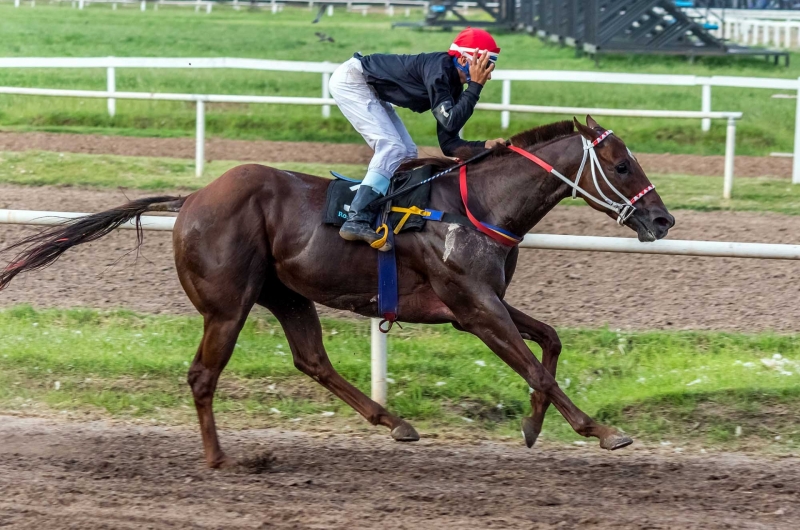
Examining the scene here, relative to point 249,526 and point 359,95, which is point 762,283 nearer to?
point 359,95

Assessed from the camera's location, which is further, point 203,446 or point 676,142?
point 676,142

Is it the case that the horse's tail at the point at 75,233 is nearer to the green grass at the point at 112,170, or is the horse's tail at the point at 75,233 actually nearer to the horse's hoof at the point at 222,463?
the horse's hoof at the point at 222,463

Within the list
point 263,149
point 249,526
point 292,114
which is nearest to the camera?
point 249,526

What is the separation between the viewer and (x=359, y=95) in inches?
219

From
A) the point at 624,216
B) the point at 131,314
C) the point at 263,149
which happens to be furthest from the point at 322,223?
the point at 263,149

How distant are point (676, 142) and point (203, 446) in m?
10.9

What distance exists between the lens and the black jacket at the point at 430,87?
16.7ft

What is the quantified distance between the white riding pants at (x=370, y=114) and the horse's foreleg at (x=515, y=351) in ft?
2.71

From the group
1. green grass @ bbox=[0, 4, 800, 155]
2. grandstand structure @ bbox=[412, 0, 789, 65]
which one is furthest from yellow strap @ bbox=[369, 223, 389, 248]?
grandstand structure @ bbox=[412, 0, 789, 65]

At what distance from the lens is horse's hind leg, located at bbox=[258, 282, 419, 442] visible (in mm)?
5539

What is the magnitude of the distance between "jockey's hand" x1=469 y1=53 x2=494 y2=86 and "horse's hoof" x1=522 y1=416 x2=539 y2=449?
A: 1715mm

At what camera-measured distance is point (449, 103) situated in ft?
16.8

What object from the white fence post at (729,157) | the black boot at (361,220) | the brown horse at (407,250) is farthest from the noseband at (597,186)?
the white fence post at (729,157)

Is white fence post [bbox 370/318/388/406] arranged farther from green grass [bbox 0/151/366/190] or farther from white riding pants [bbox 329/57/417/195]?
green grass [bbox 0/151/366/190]
